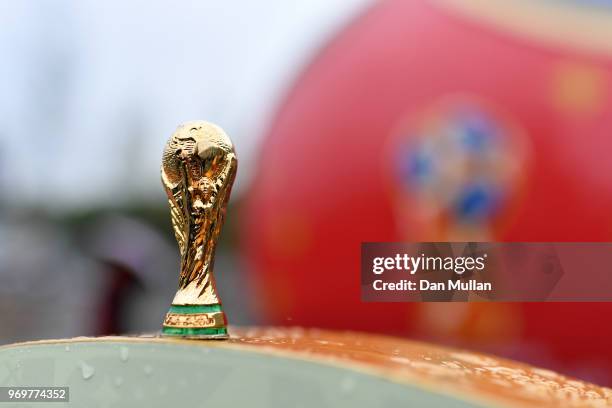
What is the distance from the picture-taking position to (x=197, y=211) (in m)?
0.79

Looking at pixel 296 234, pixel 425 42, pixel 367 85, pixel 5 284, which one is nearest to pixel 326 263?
pixel 296 234

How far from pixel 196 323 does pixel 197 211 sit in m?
0.12

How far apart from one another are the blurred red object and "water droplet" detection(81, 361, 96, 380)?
1.01 meters

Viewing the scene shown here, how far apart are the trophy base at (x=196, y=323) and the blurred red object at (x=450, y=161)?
0.91 metres

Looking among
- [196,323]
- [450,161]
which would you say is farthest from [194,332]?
[450,161]

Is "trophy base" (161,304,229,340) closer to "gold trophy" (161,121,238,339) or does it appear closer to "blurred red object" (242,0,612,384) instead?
"gold trophy" (161,121,238,339)

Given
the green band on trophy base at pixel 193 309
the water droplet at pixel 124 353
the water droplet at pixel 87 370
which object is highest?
the green band on trophy base at pixel 193 309

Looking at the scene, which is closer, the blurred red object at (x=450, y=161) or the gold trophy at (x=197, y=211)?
the gold trophy at (x=197, y=211)

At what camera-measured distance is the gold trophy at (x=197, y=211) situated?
77cm

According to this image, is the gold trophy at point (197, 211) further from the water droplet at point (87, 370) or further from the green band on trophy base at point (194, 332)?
the water droplet at point (87, 370)

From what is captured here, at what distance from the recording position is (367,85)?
1751 mm

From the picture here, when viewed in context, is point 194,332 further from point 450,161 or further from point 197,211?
point 450,161

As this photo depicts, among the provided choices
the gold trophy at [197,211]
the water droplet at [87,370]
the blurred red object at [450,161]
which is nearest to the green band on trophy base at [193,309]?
the gold trophy at [197,211]

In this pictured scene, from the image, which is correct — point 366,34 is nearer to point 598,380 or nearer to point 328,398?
point 598,380
